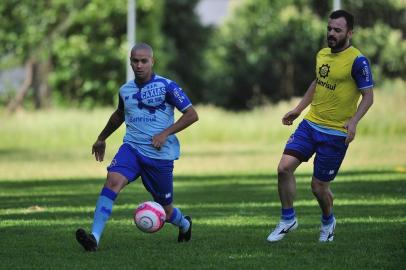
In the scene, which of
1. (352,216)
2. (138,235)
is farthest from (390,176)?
(138,235)

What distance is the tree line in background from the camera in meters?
50.3

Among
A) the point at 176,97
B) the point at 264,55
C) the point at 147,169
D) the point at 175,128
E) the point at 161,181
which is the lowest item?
the point at 264,55

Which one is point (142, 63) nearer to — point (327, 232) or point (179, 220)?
point (179, 220)

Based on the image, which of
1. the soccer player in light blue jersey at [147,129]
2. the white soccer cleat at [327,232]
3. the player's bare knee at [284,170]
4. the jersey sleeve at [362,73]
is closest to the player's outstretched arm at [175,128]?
the soccer player in light blue jersey at [147,129]

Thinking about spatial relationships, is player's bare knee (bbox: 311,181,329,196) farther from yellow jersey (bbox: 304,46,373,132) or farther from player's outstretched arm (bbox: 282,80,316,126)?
player's outstretched arm (bbox: 282,80,316,126)

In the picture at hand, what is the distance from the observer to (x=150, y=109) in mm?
9406

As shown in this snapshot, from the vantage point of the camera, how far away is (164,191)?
9.61 m

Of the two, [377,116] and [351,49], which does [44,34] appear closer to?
[377,116]

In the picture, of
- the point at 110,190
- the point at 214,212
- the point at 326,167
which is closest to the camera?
the point at 110,190

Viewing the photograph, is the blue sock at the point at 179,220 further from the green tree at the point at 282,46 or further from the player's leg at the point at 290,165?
the green tree at the point at 282,46

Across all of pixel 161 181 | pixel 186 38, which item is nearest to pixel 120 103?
pixel 161 181

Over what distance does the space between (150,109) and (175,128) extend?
0.32 m

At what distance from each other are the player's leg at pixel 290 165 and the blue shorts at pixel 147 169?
3.49ft

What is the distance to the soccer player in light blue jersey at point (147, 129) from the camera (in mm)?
9234
